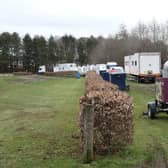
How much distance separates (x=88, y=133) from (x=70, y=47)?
112 m

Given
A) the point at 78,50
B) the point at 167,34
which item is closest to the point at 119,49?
the point at 167,34

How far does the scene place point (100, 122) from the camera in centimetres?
725

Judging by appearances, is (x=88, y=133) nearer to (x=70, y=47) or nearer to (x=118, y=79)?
(x=118, y=79)

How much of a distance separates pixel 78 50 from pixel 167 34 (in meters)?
40.8

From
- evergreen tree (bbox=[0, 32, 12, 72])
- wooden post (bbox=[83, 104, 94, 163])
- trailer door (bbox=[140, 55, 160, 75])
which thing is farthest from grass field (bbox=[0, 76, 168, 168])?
evergreen tree (bbox=[0, 32, 12, 72])

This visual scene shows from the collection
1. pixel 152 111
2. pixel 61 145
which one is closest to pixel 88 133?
pixel 61 145

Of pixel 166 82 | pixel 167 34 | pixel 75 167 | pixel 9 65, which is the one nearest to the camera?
pixel 75 167

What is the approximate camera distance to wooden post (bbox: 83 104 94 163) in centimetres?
682

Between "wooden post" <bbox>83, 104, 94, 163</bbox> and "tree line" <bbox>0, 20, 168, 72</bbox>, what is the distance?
72.5m

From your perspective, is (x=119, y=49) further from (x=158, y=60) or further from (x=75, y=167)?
(x=75, y=167)

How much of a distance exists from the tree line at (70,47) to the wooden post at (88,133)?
72.5m

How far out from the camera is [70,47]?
118 metres

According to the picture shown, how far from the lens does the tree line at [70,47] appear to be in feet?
278

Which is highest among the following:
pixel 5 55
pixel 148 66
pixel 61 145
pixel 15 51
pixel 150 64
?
pixel 15 51
